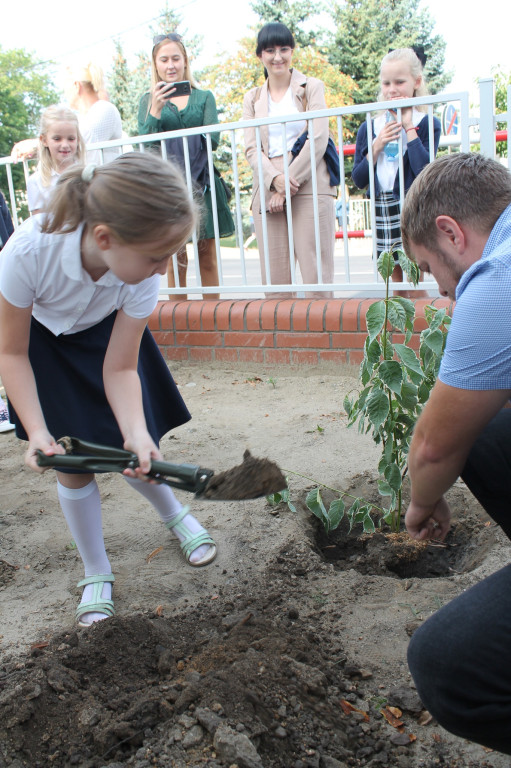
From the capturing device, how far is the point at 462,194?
61.4 inches

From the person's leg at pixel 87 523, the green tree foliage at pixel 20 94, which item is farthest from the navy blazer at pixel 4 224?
the green tree foliage at pixel 20 94

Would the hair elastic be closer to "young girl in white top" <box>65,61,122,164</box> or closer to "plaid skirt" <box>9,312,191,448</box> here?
"plaid skirt" <box>9,312,191,448</box>

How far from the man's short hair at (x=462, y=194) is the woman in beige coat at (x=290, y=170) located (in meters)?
3.43

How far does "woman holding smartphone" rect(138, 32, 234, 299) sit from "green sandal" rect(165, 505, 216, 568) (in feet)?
9.92

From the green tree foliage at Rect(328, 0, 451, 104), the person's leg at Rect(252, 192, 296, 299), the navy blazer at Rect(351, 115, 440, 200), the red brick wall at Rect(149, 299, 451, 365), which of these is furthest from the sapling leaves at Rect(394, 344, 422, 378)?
the green tree foliage at Rect(328, 0, 451, 104)

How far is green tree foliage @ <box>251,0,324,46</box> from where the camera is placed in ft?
104

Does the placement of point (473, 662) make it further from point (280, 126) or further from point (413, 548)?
point (280, 126)

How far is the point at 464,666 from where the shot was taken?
138 cm

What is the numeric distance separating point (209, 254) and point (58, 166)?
1484 mm

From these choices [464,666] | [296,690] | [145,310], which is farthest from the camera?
[145,310]

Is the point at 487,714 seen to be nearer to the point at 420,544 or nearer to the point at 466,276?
the point at 466,276

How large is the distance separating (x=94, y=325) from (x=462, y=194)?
137 centimetres

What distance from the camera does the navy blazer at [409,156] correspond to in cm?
449

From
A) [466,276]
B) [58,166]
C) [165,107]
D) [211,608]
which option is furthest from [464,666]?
[165,107]
